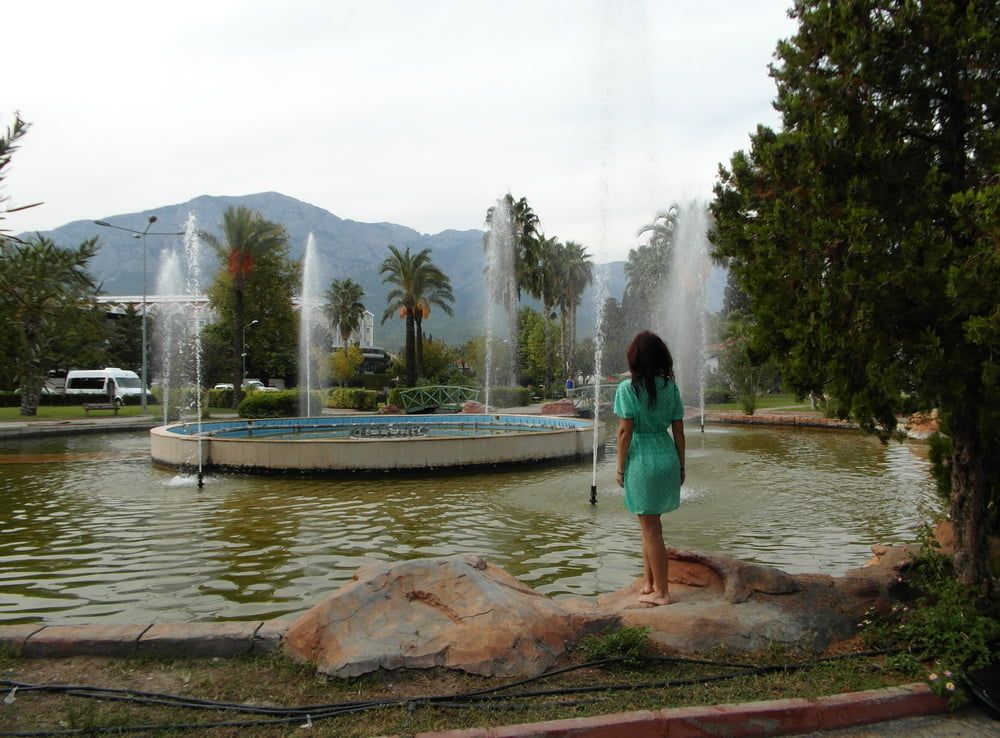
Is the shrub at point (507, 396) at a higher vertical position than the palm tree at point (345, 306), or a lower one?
lower

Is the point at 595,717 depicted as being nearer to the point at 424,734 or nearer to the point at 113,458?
the point at 424,734

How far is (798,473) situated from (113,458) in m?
15.2

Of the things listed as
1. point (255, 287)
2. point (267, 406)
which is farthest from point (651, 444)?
point (255, 287)

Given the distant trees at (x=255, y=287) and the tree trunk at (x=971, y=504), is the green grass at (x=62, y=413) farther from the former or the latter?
the tree trunk at (x=971, y=504)

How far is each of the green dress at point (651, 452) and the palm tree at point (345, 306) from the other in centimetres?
6572

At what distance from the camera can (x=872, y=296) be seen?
3.97 meters

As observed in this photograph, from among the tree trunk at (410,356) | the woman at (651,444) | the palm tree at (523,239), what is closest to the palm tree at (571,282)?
the palm tree at (523,239)

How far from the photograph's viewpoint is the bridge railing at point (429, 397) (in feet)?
111

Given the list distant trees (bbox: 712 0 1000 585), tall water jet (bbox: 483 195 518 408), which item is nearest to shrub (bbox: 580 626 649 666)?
distant trees (bbox: 712 0 1000 585)

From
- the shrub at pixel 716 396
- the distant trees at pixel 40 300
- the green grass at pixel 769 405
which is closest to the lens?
the distant trees at pixel 40 300

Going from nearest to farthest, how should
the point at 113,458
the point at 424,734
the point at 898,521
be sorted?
the point at 424,734
the point at 898,521
the point at 113,458

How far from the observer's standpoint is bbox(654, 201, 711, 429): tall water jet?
111 ft

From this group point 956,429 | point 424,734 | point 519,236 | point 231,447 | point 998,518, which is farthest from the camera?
point 519,236

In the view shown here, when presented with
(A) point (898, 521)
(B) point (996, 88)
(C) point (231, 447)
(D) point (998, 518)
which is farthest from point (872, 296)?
(C) point (231, 447)
